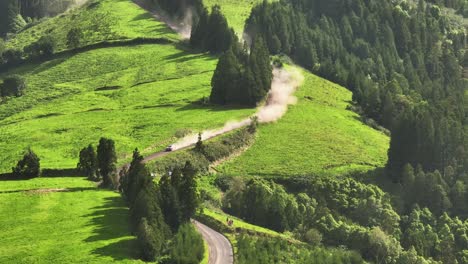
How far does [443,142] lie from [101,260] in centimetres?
9473

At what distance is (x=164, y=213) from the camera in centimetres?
8381

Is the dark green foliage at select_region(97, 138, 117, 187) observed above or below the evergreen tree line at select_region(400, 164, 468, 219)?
above

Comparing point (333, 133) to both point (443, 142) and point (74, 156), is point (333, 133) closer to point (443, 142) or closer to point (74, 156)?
point (443, 142)

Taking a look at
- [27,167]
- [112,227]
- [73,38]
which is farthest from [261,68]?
[112,227]

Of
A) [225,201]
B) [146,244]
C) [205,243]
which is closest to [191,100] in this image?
[225,201]

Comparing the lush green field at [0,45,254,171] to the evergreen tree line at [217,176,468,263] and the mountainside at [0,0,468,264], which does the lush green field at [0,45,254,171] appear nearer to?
the mountainside at [0,0,468,264]

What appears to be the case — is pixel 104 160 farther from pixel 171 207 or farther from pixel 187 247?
pixel 187 247

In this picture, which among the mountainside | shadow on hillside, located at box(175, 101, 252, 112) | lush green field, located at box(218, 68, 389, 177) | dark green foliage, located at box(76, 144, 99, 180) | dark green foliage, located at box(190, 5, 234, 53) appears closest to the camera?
the mountainside

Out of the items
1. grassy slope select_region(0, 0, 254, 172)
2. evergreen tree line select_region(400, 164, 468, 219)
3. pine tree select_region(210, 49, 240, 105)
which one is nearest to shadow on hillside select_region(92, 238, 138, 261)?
grassy slope select_region(0, 0, 254, 172)

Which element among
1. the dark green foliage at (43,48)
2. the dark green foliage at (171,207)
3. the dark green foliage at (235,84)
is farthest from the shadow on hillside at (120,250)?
the dark green foliage at (43,48)

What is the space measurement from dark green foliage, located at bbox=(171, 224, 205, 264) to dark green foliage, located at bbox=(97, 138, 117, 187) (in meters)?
22.8

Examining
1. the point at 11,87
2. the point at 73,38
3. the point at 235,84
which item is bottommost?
the point at 11,87

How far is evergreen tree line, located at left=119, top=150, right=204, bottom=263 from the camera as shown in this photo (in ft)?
236

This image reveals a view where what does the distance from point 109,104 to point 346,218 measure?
212ft
